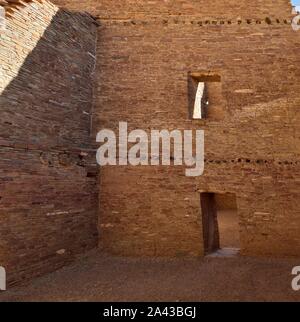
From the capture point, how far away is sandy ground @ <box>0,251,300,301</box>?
237 inches

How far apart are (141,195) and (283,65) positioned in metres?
5.04

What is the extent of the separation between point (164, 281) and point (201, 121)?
4.23 metres

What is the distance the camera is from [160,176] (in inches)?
354

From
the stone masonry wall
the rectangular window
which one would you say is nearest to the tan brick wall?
the stone masonry wall

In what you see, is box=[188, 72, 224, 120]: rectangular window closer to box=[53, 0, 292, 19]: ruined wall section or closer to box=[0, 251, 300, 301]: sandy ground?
box=[53, 0, 292, 19]: ruined wall section

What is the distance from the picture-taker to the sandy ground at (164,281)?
6.01 metres

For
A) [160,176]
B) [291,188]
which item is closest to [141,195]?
[160,176]

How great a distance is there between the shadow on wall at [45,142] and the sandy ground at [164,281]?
521 millimetres

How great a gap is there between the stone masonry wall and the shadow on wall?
2.33 ft

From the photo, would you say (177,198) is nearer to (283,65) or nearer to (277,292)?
(277,292)

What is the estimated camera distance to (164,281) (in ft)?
22.5

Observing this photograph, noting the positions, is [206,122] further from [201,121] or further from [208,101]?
[208,101]

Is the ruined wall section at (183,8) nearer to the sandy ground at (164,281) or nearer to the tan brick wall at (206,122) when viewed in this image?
the tan brick wall at (206,122)

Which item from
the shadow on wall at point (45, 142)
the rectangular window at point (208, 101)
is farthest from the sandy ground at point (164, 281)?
the rectangular window at point (208, 101)
